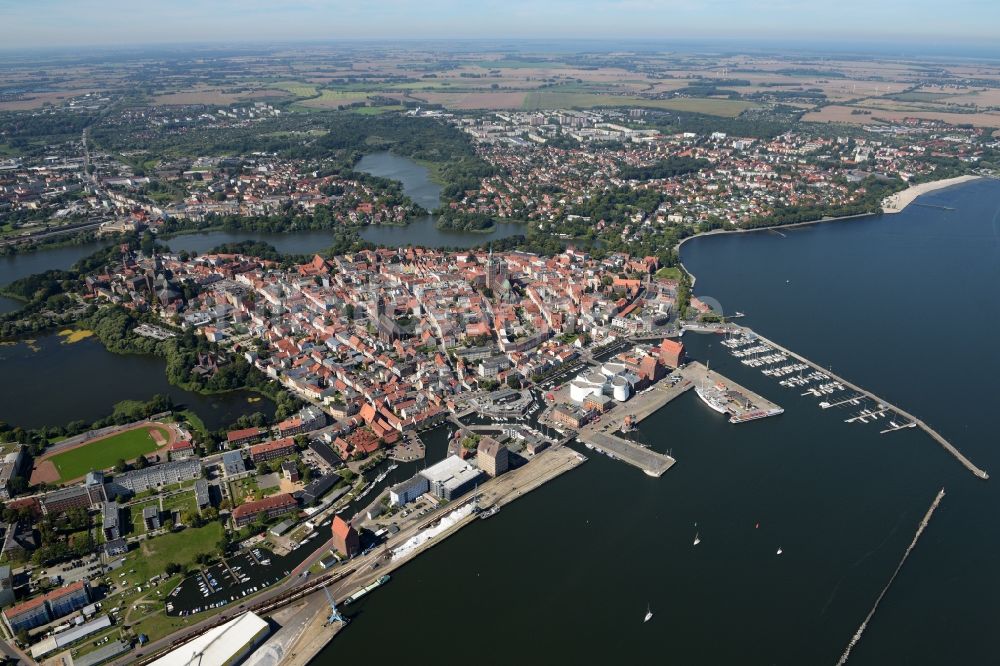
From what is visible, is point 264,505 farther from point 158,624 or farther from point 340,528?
point 158,624

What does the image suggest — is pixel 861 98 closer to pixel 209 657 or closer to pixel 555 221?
pixel 555 221

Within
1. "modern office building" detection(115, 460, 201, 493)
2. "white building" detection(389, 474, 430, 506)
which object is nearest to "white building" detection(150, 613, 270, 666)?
"white building" detection(389, 474, 430, 506)

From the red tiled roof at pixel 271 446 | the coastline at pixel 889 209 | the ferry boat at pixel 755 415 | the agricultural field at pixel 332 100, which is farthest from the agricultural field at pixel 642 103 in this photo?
the red tiled roof at pixel 271 446

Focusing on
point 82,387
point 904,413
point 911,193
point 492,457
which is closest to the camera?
point 492,457

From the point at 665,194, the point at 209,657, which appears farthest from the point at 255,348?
the point at 665,194

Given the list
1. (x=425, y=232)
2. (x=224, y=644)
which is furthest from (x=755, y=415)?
(x=425, y=232)

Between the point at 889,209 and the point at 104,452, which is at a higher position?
the point at 889,209

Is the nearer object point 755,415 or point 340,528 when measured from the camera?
point 340,528

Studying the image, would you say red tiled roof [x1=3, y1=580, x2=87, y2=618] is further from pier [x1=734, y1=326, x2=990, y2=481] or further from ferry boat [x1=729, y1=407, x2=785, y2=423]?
pier [x1=734, y1=326, x2=990, y2=481]
